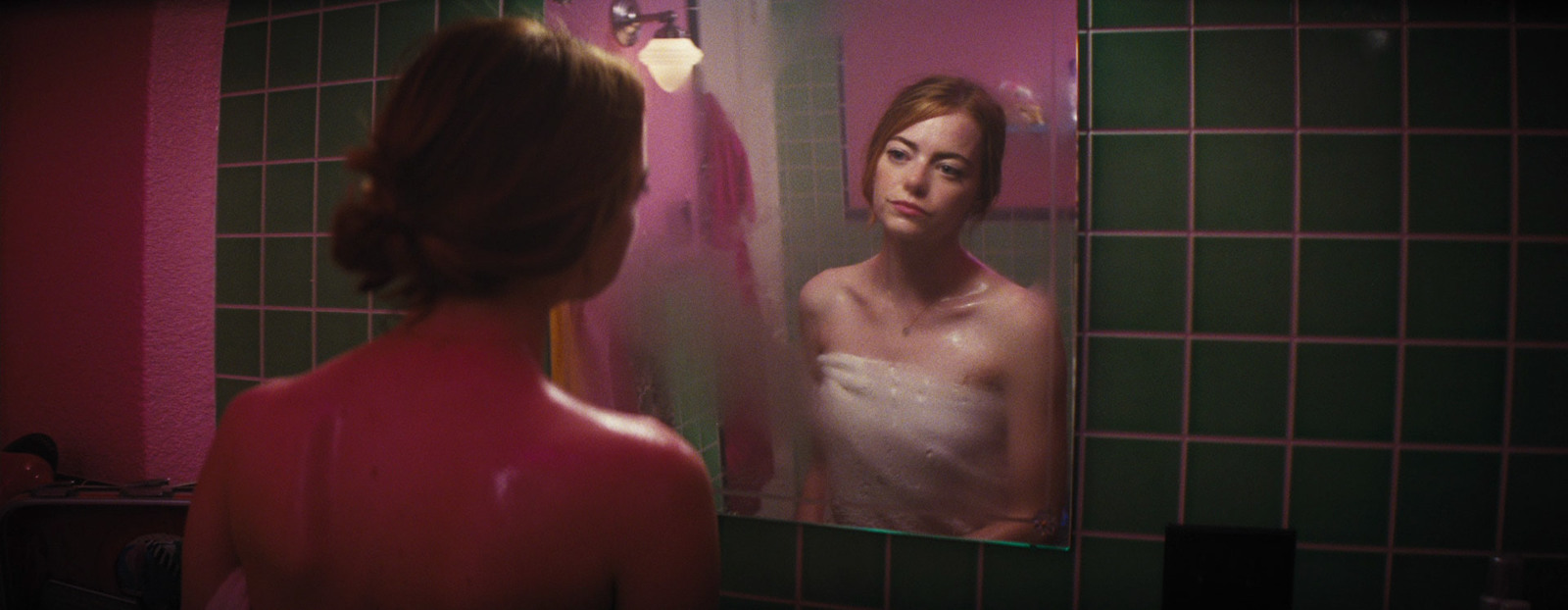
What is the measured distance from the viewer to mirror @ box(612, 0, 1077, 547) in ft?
3.41

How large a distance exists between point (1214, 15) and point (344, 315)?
149cm

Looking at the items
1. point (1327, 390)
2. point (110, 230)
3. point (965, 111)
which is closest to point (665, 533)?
point (965, 111)

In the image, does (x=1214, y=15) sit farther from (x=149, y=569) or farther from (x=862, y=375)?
(x=149, y=569)

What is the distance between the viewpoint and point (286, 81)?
1522 mm

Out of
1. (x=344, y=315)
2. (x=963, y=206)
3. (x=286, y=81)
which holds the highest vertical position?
(x=286, y=81)

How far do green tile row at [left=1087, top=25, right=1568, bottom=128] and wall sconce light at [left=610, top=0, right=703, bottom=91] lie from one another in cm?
57

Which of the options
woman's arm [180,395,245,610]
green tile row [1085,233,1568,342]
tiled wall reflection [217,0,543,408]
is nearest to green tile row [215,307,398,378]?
tiled wall reflection [217,0,543,408]

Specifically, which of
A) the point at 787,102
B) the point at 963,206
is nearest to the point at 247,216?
the point at 787,102

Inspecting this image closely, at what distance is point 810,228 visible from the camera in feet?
3.77

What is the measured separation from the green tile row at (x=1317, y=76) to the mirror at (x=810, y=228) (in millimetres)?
133

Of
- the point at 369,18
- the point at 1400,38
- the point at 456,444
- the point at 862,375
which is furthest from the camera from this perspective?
the point at 369,18

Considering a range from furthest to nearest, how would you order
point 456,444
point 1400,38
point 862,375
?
point 862,375, point 1400,38, point 456,444

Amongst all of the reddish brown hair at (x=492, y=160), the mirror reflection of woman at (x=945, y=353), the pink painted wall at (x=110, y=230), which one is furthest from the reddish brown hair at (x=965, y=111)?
the pink painted wall at (x=110, y=230)

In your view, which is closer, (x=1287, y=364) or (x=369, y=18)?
(x=1287, y=364)
